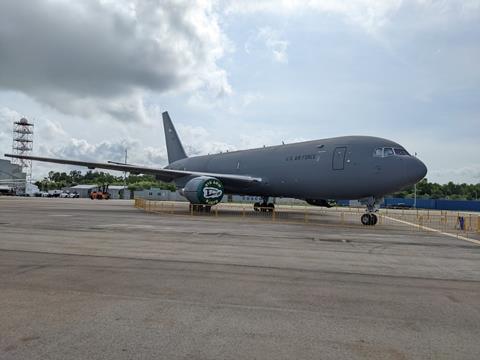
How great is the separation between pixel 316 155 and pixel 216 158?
11243 millimetres

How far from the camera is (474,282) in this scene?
22.7 feet

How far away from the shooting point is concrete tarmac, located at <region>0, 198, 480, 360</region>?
12.1 ft

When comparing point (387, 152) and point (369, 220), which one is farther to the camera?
point (369, 220)

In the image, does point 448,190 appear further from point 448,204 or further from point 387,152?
point 387,152

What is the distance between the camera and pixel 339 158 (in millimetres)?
19734

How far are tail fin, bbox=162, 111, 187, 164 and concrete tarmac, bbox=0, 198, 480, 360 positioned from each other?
27978 mm

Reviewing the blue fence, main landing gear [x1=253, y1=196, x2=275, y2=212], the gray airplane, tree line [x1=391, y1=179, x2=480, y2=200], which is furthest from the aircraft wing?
tree line [x1=391, y1=179, x2=480, y2=200]

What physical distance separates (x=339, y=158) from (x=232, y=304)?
51.7 ft

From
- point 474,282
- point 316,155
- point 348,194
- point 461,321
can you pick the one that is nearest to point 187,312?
point 461,321

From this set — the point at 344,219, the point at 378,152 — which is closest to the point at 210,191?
the point at 344,219

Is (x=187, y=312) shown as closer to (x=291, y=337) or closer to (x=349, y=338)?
(x=291, y=337)

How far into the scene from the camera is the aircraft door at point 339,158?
1955 cm

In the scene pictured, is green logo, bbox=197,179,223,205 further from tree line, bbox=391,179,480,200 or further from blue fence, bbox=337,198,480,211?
tree line, bbox=391,179,480,200

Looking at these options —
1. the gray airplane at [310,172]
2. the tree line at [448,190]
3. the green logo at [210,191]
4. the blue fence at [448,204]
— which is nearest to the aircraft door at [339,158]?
the gray airplane at [310,172]
